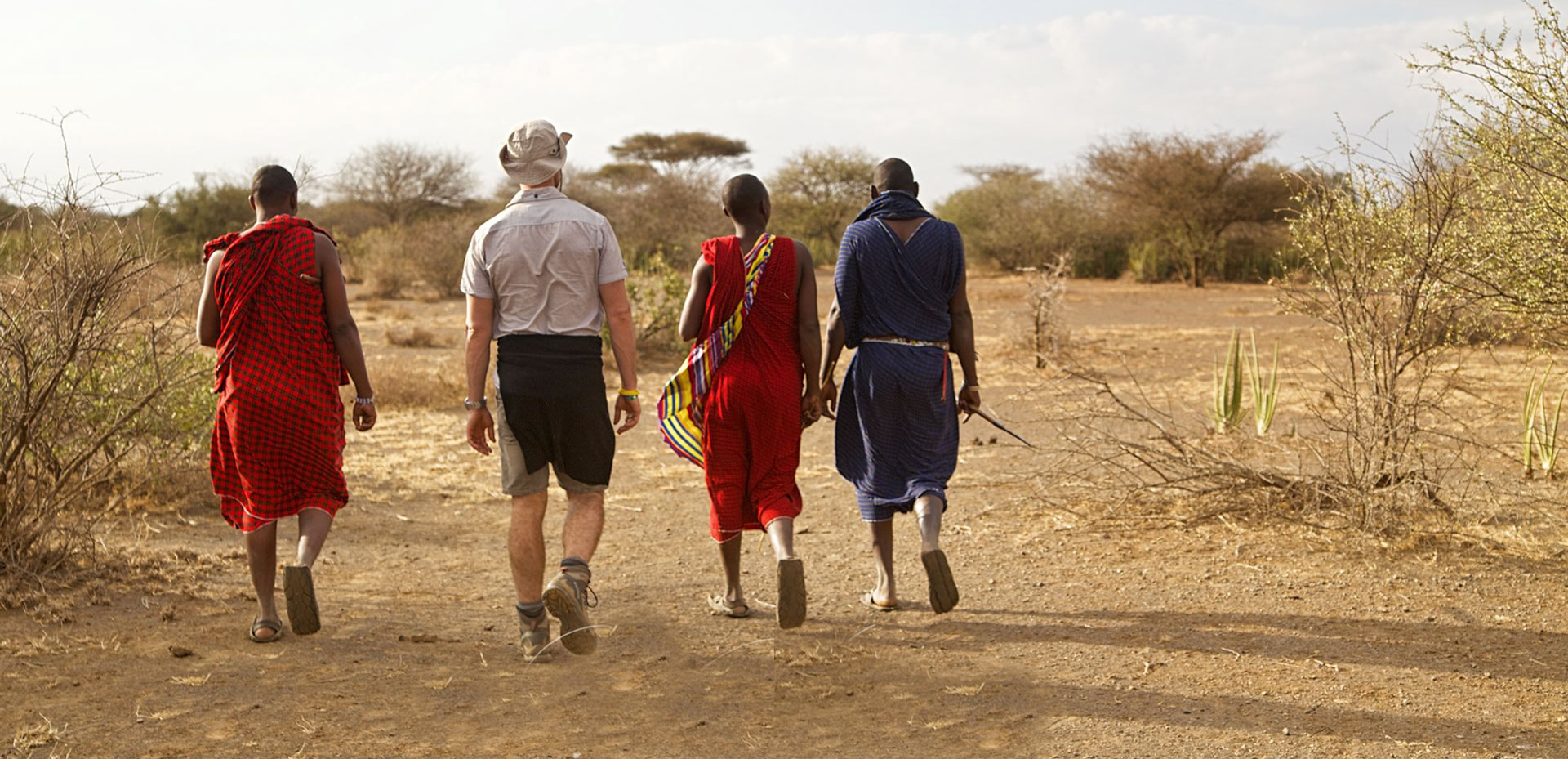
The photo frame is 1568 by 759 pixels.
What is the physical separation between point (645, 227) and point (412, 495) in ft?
63.7

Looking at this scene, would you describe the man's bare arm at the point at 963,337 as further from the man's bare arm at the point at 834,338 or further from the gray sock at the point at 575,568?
the gray sock at the point at 575,568

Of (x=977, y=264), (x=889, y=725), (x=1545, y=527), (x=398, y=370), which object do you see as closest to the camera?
(x=889, y=725)

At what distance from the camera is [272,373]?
13.4 ft

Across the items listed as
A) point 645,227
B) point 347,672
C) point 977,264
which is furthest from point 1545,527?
point 977,264

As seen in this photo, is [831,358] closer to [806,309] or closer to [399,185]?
[806,309]

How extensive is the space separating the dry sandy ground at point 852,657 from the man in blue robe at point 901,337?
52 cm

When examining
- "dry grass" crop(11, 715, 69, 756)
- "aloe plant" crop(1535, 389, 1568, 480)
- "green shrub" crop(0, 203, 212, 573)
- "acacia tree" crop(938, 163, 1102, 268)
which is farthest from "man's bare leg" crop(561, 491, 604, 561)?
"acacia tree" crop(938, 163, 1102, 268)

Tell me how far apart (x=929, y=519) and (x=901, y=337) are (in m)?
0.64

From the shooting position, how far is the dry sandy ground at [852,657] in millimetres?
3438

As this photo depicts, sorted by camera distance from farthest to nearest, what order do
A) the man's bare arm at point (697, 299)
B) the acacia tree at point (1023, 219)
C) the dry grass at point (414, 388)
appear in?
1. the acacia tree at point (1023, 219)
2. the dry grass at point (414, 388)
3. the man's bare arm at point (697, 299)

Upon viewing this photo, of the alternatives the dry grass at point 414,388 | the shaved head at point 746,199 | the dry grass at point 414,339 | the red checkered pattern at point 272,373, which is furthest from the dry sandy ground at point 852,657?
the dry grass at point 414,339

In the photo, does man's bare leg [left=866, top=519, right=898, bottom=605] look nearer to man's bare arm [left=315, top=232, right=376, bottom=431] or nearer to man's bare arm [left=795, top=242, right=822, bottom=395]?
man's bare arm [left=795, top=242, right=822, bottom=395]

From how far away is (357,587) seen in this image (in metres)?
5.15

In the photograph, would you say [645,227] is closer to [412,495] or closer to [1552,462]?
[412,495]
